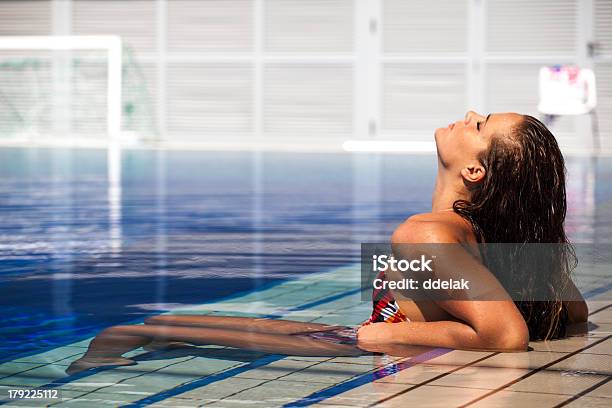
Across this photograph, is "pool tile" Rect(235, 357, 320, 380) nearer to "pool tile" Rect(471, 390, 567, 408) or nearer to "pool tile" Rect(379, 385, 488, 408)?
"pool tile" Rect(379, 385, 488, 408)

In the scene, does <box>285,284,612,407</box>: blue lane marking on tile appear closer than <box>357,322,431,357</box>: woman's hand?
Result: Yes

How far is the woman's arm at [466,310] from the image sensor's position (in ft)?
9.02

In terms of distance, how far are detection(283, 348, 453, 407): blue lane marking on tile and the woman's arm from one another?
5 cm

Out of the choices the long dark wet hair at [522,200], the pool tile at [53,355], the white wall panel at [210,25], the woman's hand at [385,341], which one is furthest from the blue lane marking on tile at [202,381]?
the white wall panel at [210,25]

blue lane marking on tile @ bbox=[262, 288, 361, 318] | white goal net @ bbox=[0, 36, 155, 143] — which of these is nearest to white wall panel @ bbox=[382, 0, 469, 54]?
white goal net @ bbox=[0, 36, 155, 143]

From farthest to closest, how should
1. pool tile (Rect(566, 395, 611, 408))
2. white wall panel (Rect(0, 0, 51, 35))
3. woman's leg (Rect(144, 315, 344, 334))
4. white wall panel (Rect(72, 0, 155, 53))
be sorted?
white wall panel (Rect(0, 0, 51, 35)) → white wall panel (Rect(72, 0, 155, 53)) → woman's leg (Rect(144, 315, 344, 334)) → pool tile (Rect(566, 395, 611, 408))

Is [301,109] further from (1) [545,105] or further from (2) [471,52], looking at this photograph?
(1) [545,105]

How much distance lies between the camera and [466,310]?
2.79 metres

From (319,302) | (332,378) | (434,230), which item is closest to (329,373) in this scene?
(332,378)

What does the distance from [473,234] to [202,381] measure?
74cm

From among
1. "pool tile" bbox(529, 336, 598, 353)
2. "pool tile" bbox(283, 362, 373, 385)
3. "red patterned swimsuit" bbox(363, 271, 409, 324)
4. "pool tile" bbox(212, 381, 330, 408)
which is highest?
"red patterned swimsuit" bbox(363, 271, 409, 324)

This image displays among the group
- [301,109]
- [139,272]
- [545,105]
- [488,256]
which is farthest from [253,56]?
[488,256]

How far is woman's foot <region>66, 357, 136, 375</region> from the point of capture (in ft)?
9.07

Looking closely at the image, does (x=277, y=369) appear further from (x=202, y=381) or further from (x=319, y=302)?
(x=319, y=302)
